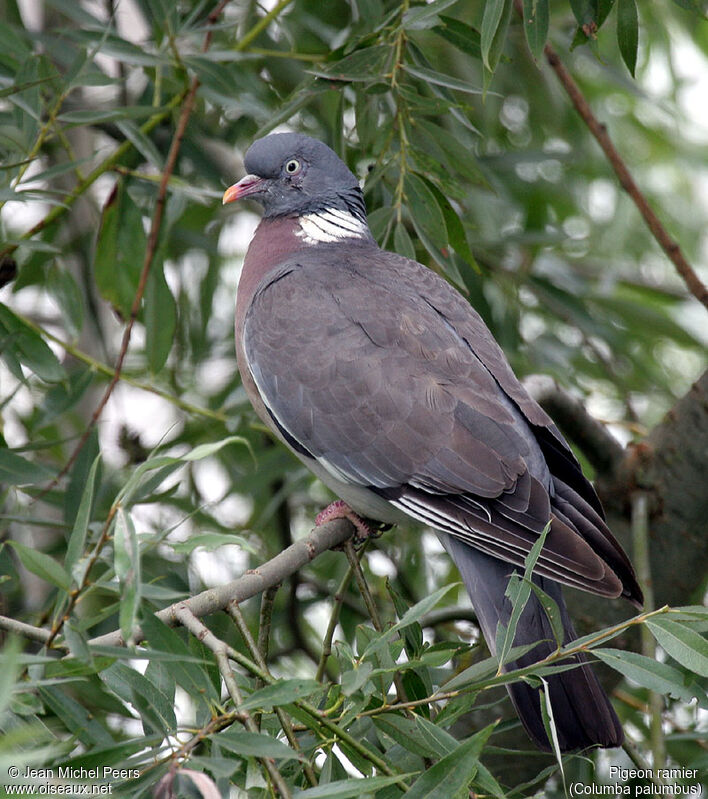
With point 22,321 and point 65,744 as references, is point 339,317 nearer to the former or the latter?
point 22,321

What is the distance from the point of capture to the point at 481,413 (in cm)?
221

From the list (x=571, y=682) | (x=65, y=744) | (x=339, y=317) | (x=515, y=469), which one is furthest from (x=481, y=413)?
(x=65, y=744)

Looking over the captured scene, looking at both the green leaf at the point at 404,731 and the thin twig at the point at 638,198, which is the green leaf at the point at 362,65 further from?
the green leaf at the point at 404,731

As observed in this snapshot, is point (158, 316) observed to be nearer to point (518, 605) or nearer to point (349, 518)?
point (349, 518)

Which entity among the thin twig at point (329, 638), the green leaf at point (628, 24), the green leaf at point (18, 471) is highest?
the green leaf at point (628, 24)

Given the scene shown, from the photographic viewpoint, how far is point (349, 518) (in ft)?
7.75

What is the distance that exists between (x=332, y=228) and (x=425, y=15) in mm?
852

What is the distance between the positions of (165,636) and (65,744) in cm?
17

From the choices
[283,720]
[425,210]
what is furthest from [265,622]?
[425,210]

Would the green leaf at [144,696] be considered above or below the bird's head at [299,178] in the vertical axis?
below

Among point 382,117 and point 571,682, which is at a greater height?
point 382,117

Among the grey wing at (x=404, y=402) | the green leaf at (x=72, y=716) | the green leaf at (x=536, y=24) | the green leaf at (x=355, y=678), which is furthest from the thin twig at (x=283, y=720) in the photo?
the green leaf at (x=536, y=24)

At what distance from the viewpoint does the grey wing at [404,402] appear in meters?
2.11

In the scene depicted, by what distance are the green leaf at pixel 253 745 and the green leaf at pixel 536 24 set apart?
129cm
